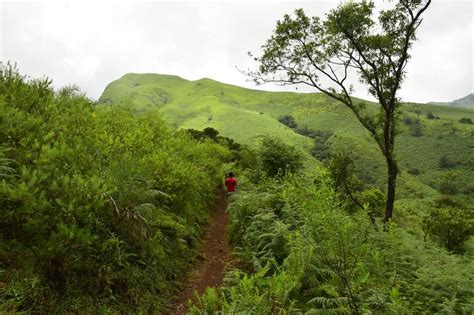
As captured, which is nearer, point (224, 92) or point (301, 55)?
point (301, 55)

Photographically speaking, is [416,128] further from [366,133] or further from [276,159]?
[276,159]

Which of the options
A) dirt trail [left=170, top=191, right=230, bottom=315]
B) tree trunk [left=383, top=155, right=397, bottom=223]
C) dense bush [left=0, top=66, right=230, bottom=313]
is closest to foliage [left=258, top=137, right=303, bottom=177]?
dirt trail [left=170, top=191, right=230, bottom=315]

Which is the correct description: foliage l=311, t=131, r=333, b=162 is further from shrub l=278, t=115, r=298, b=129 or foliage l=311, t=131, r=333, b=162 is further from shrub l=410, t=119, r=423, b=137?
shrub l=410, t=119, r=423, b=137

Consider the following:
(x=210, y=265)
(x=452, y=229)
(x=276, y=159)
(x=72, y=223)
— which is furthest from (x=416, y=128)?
(x=72, y=223)

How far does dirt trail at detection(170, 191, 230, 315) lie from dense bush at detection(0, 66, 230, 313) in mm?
514

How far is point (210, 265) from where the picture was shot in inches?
437

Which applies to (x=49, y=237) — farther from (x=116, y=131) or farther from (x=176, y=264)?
(x=116, y=131)

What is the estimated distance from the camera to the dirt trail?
8677mm

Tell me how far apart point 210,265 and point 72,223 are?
6105 mm

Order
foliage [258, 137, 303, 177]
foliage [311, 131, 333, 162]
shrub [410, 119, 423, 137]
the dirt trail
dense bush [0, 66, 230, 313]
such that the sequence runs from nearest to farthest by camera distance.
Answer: dense bush [0, 66, 230, 313] < the dirt trail < foliage [258, 137, 303, 177] < foliage [311, 131, 333, 162] < shrub [410, 119, 423, 137]

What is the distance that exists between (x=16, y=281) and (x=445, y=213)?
2876cm

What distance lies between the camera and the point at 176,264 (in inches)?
380

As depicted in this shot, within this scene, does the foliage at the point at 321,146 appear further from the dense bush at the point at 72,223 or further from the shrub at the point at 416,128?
the dense bush at the point at 72,223

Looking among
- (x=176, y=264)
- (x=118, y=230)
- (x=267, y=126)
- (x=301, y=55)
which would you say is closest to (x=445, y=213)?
(x=301, y=55)
